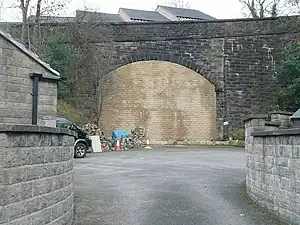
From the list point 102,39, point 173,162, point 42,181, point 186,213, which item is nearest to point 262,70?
point 102,39

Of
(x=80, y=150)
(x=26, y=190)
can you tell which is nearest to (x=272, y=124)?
(x=26, y=190)

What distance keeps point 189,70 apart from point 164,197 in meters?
19.5

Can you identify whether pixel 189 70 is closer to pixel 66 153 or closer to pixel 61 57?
pixel 61 57

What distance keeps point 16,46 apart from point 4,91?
1.17 metres

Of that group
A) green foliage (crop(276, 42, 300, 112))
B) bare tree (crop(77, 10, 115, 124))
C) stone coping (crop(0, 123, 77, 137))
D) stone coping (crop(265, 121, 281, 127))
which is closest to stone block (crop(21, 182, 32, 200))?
stone coping (crop(0, 123, 77, 137))

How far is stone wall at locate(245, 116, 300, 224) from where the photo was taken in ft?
20.2

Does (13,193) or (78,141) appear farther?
(78,141)

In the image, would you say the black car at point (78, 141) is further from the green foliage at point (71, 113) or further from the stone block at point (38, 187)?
the stone block at point (38, 187)

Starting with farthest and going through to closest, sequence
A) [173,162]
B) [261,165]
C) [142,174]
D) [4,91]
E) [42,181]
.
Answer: [173,162], [142,174], [4,91], [261,165], [42,181]

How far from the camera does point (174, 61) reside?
2739cm

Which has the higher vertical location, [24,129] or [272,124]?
[272,124]

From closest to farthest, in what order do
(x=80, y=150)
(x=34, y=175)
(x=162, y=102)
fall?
1. (x=34, y=175)
2. (x=80, y=150)
3. (x=162, y=102)

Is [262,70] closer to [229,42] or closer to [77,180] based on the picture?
[229,42]

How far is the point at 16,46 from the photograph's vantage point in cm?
1049
